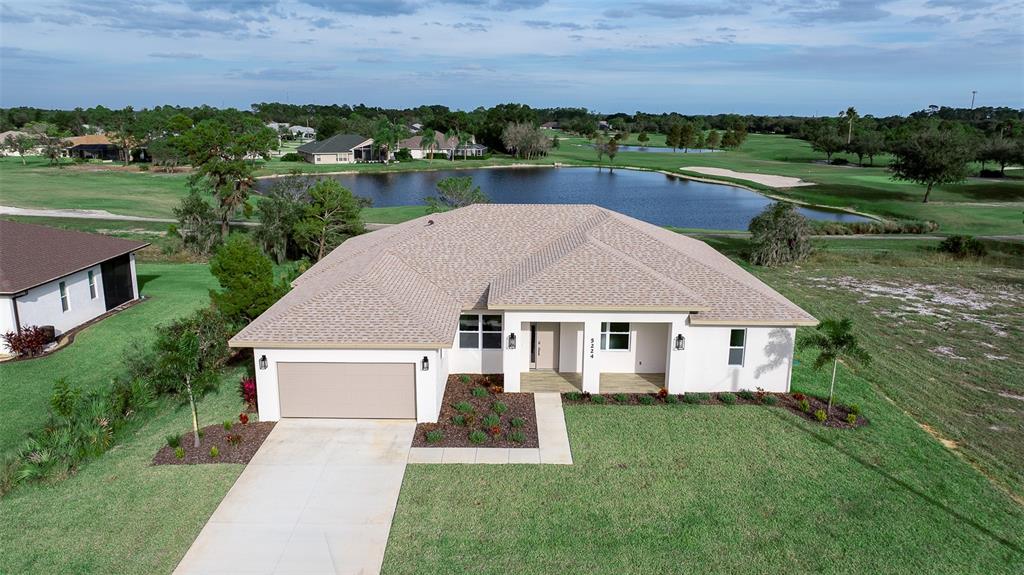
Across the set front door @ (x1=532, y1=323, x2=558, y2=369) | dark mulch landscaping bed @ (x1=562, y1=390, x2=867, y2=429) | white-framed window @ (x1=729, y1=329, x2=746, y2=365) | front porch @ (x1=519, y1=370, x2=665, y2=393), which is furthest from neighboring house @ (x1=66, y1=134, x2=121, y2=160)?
white-framed window @ (x1=729, y1=329, x2=746, y2=365)

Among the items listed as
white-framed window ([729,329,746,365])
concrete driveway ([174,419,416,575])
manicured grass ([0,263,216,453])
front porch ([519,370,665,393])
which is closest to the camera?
concrete driveway ([174,419,416,575])

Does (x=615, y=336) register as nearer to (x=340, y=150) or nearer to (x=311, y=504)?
(x=311, y=504)

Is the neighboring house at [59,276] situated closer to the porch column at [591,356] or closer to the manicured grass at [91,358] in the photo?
the manicured grass at [91,358]

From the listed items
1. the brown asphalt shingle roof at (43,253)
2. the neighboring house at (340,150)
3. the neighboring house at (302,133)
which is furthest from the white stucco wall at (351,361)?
the neighboring house at (302,133)

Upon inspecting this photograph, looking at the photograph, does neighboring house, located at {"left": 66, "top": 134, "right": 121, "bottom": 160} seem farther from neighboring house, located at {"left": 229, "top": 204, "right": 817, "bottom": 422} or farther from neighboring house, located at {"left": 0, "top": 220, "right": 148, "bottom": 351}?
neighboring house, located at {"left": 229, "top": 204, "right": 817, "bottom": 422}

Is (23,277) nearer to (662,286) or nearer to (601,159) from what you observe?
(662,286)

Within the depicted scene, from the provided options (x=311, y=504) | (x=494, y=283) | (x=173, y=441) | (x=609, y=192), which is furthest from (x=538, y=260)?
(x=609, y=192)

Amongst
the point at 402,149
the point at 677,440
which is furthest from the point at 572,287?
the point at 402,149

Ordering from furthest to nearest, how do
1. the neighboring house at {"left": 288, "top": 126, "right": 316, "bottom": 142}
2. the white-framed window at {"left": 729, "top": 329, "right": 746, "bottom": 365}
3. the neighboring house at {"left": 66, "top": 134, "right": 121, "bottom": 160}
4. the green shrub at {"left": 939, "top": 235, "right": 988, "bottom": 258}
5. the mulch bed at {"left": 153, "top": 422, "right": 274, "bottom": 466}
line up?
the neighboring house at {"left": 288, "top": 126, "right": 316, "bottom": 142} < the neighboring house at {"left": 66, "top": 134, "right": 121, "bottom": 160} < the green shrub at {"left": 939, "top": 235, "right": 988, "bottom": 258} < the white-framed window at {"left": 729, "top": 329, "right": 746, "bottom": 365} < the mulch bed at {"left": 153, "top": 422, "right": 274, "bottom": 466}
